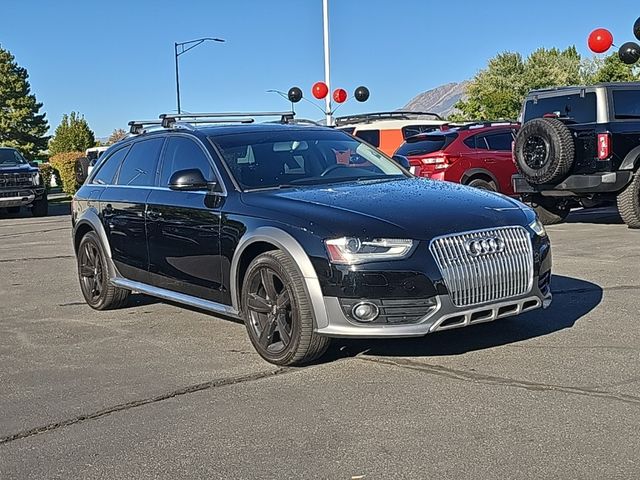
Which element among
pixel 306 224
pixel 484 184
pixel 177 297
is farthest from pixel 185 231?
pixel 484 184

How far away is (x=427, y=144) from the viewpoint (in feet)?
50.2

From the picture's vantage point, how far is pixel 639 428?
421 cm

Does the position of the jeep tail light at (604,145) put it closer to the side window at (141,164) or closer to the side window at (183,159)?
the side window at (141,164)

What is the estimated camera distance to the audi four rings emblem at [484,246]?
537 centimetres

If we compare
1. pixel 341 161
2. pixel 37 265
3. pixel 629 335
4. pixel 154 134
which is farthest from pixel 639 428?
pixel 37 265

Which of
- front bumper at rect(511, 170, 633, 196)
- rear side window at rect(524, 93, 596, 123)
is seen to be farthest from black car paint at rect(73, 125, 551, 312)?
rear side window at rect(524, 93, 596, 123)

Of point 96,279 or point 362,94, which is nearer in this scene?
point 96,279

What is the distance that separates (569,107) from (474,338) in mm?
7365

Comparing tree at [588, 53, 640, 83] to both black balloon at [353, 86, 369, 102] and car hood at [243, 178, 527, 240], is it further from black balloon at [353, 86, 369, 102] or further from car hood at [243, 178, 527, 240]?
car hood at [243, 178, 527, 240]

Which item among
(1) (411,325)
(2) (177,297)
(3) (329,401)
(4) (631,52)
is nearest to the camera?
(3) (329,401)

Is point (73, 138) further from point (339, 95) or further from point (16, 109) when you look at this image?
point (339, 95)

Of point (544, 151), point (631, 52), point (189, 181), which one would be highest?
point (631, 52)

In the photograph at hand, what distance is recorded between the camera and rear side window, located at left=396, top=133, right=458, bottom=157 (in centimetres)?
1516

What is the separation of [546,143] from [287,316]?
7.33 m
